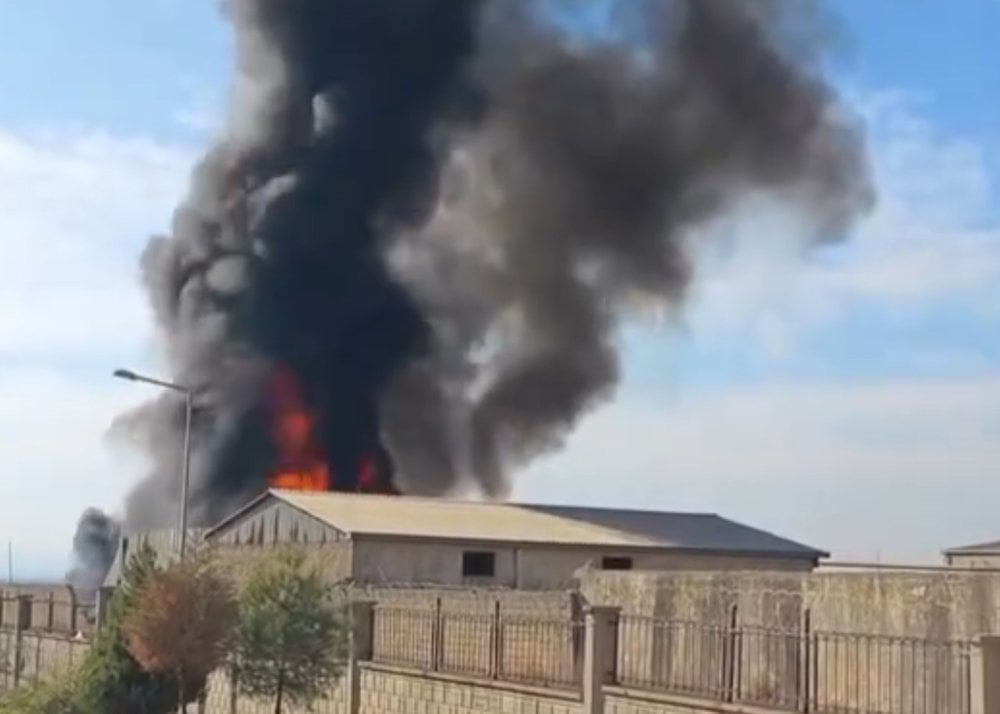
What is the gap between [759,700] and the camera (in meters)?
16.8

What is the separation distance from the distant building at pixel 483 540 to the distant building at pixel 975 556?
7.05 metres

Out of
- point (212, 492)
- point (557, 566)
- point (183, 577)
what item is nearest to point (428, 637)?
point (183, 577)

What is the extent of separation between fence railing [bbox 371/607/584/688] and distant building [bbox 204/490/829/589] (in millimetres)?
9520

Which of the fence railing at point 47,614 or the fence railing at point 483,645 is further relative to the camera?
the fence railing at point 47,614

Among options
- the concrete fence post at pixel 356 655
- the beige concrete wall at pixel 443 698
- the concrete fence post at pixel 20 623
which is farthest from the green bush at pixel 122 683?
the concrete fence post at pixel 20 623

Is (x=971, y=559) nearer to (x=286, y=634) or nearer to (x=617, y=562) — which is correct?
(x=617, y=562)

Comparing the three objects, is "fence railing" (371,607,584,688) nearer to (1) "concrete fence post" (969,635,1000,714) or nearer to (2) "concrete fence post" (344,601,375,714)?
(2) "concrete fence post" (344,601,375,714)

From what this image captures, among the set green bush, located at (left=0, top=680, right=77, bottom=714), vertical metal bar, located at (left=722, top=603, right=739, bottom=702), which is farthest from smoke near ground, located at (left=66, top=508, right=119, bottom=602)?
vertical metal bar, located at (left=722, top=603, right=739, bottom=702)

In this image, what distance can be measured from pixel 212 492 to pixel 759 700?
4246 centimetres

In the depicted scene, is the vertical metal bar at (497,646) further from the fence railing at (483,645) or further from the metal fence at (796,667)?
the metal fence at (796,667)

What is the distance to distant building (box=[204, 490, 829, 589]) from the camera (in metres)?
35.3

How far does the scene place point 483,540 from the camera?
3694 cm

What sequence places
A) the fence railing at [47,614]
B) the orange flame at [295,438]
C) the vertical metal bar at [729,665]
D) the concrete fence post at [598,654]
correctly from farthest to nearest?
the orange flame at [295,438] → the fence railing at [47,614] → the concrete fence post at [598,654] → the vertical metal bar at [729,665]

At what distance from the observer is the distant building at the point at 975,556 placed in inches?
1197
